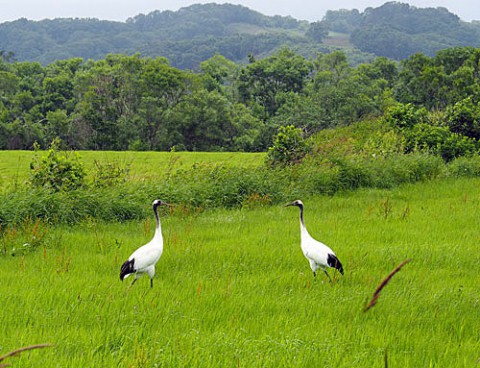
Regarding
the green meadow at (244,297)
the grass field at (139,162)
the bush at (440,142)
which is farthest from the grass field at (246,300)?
the bush at (440,142)

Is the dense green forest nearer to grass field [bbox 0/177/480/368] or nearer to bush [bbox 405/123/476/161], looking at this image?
bush [bbox 405/123/476/161]

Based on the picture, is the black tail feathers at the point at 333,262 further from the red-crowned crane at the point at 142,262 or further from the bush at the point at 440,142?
the bush at the point at 440,142

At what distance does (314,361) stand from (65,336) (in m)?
2.27

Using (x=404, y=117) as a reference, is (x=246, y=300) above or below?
below

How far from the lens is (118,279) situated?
677 centimetres

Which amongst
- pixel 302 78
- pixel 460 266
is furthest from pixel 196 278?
pixel 302 78

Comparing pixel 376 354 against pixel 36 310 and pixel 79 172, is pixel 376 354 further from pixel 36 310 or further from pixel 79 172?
pixel 79 172

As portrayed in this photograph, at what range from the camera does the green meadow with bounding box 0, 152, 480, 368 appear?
4621 mm

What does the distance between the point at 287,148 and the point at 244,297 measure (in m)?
11.4

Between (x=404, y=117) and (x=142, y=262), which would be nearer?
(x=142, y=262)

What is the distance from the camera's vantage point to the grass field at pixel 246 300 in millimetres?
4613

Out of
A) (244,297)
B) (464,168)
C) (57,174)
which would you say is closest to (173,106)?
(464,168)

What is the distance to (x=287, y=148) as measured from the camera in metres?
17.1

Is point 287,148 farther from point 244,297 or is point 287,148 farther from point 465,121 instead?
point 244,297
